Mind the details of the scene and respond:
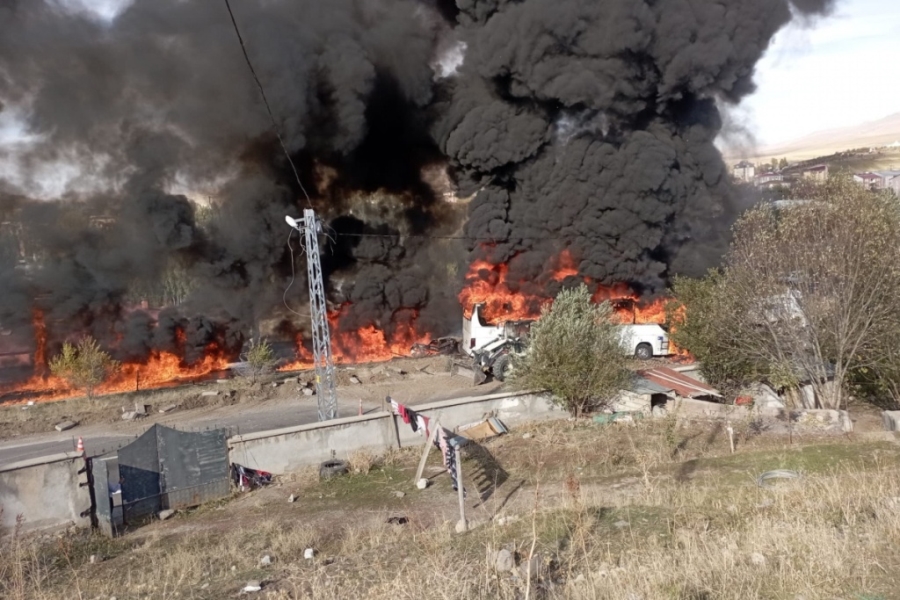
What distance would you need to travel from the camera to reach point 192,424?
72.2ft

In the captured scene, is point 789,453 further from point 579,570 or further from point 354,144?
point 354,144

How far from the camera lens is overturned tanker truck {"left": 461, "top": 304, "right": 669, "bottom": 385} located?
2506cm

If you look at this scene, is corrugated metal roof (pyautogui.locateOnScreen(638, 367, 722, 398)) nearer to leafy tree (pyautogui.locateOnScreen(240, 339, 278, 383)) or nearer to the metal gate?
the metal gate

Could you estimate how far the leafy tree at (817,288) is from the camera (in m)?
15.6

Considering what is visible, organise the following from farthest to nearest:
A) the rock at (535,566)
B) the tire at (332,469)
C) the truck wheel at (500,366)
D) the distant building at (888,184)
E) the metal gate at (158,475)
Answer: the truck wheel at (500,366) < the distant building at (888,184) < the tire at (332,469) < the metal gate at (158,475) < the rock at (535,566)

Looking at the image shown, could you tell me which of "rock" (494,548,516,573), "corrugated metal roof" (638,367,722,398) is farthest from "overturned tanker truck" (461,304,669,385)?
"rock" (494,548,516,573)

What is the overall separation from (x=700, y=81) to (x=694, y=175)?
462 cm

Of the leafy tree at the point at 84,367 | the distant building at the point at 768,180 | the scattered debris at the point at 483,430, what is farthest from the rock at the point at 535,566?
the distant building at the point at 768,180

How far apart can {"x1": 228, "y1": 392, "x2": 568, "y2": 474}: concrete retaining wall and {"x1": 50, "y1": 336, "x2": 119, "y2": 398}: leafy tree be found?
13.4 m

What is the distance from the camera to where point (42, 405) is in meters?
25.0

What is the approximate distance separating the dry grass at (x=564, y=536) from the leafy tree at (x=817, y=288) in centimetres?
315

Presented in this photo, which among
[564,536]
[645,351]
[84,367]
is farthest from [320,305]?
[645,351]

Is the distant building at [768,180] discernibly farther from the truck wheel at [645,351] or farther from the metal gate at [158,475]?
the metal gate at [158,475]

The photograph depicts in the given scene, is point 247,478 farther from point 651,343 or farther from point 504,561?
point 651,343
